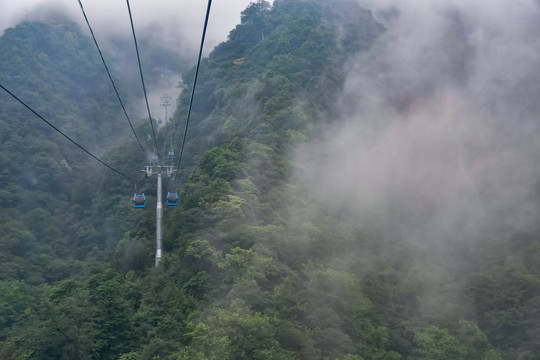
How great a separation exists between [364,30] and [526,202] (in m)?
25.2

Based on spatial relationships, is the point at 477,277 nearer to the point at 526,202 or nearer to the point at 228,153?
the point at 526,202

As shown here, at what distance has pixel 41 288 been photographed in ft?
109

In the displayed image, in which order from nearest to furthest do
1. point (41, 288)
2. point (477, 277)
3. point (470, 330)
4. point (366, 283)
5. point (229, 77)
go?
point (470, 330)
point (366, 283)
point (477, 277)
point (41, 288)
point (229, 77)

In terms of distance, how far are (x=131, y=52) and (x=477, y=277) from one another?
220ft

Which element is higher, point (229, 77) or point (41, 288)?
point (229, 77)

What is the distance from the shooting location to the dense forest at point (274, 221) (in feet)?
72.9

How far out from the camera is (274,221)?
1115 inches

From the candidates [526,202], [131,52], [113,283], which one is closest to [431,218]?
[526,202]

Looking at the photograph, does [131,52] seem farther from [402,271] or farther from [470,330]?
[470,330]

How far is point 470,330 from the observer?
79.9 ft

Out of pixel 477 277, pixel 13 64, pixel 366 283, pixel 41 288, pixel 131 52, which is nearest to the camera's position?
pixel 366 283

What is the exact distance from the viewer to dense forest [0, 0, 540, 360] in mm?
22219

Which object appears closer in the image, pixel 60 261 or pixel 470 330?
pixel 470 330

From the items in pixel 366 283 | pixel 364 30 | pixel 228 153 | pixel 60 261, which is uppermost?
pixel 364 30
